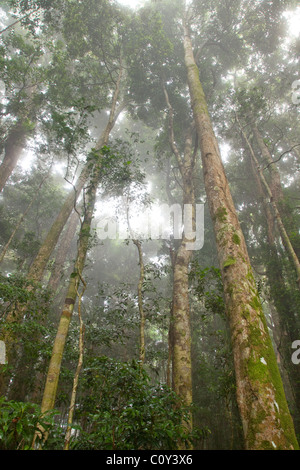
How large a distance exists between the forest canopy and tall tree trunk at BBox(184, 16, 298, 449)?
16 mm

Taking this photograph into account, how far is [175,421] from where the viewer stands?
3.35 metres

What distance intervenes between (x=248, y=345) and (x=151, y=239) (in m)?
6.81

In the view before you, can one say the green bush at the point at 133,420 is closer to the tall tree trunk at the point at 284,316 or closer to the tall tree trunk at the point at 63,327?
the tall tree trunk at the point at 63,327

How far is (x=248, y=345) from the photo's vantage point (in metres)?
3.00

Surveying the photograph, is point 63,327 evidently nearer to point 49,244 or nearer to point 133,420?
point 133,420

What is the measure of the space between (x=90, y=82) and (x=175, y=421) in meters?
14.8

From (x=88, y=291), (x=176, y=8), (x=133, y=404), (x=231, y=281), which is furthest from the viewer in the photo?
(x=88, y=291)

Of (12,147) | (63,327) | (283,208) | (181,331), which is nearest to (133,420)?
(63,327)

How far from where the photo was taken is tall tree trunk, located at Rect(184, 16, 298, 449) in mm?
2438

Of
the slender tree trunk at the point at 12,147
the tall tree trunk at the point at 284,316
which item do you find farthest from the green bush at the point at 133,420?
the slender tree trunk at the point at 12,147

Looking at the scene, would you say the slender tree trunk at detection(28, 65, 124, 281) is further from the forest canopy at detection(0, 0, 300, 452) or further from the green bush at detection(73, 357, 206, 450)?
the green bush at detection(73, 357, 206, 450)

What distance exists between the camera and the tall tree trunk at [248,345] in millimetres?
2438

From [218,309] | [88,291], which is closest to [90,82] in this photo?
[218,309]
